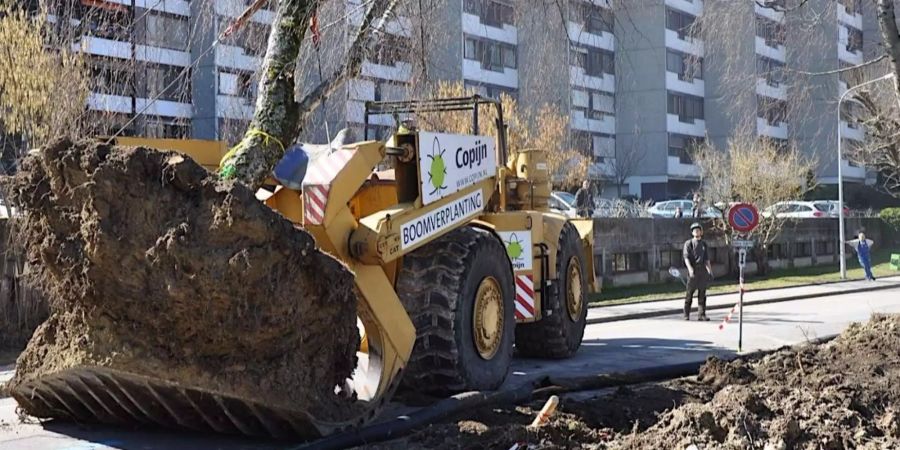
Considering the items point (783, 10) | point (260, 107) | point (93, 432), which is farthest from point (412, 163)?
point (783, 10)

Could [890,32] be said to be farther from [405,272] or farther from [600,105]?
[600,105]

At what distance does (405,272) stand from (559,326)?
3.96 meters

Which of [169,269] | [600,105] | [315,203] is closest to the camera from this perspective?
[169,269]

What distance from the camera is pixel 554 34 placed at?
13.1 metres

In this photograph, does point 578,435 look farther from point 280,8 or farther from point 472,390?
point 280,8

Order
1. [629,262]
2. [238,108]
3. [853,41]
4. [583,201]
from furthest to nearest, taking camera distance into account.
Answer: [629,262] < [583,201] < [238,108] < [853,41]

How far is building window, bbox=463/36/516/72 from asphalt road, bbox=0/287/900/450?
31101 mm

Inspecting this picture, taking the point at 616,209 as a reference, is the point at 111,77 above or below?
above

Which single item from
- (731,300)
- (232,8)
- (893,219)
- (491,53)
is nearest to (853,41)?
(731,300)

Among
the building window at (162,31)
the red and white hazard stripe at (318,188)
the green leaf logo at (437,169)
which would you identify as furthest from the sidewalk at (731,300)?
the red and white hazard stripe at (318,188)

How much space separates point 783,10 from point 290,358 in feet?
30.4

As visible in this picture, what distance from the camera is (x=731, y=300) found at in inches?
976

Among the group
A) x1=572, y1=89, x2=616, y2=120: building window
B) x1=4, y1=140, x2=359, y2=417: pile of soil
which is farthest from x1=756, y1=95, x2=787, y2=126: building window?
x1=572, y1=89, x2=616, y2=120: building window

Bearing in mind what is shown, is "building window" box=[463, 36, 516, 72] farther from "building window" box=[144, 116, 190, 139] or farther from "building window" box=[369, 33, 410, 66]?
"building window" box=[369, 33, 410, 66]
